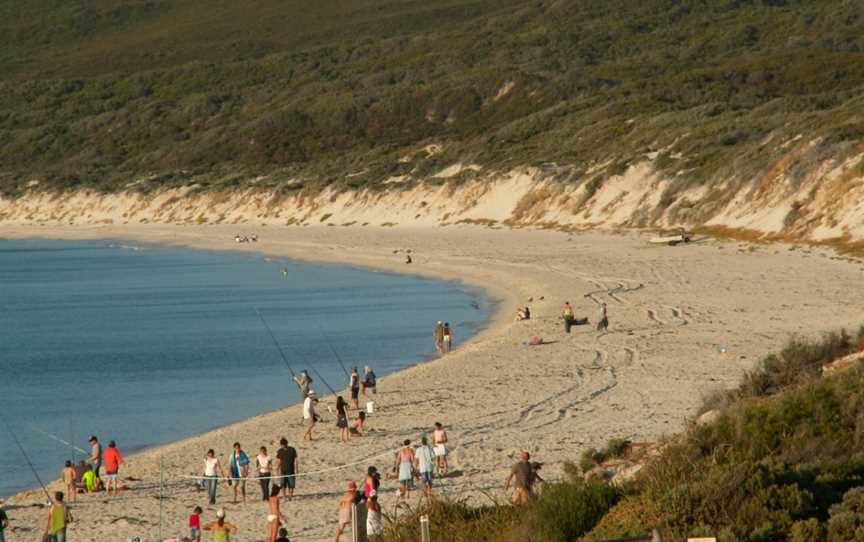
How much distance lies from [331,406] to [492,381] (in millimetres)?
3000

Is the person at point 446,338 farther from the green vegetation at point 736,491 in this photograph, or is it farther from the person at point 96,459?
the green vegetation at point 736,491

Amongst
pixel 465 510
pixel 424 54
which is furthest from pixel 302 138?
pixel 465 510

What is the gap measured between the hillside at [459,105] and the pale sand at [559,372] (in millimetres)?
6615

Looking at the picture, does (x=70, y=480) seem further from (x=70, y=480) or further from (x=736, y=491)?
(x=736, y=491)

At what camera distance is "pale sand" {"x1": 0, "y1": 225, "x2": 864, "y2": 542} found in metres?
18.0

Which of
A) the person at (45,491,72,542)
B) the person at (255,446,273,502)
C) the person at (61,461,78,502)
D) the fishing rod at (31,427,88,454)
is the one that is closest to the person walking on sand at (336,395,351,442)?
the person at (255,446,273,502)

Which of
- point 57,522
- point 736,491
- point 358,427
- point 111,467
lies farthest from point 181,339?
point 736,491

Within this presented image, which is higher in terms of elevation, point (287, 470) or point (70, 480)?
point (70, 480)

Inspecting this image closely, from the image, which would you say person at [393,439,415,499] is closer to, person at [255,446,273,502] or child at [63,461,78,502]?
person at [255,446,273,502]

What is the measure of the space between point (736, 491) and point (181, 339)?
31.1 metres

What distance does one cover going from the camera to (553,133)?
277 feet

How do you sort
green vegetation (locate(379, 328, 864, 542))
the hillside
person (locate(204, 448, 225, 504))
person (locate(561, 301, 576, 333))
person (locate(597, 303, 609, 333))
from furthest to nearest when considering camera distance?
the hillside, person (locate(561, 301, 576, 333)), person (locate(597, 303, 609, 333)), person (locate(204, 448, 225, 504)), green vegetation (locate(379, 328, 864, 542))

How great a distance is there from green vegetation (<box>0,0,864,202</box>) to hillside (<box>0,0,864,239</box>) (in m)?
0.27

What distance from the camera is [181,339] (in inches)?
1537
